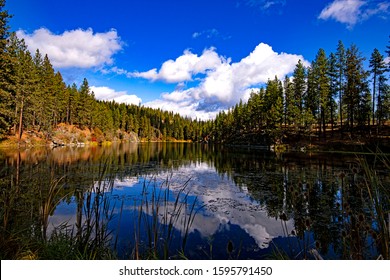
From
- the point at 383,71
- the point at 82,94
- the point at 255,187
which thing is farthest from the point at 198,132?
the point at 255,187

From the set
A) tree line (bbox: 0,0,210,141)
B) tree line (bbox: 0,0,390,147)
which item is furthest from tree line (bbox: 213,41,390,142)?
tree line (bbox: 0,0,210,141)

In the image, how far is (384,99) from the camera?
126 ft

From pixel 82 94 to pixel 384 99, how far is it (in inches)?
2690

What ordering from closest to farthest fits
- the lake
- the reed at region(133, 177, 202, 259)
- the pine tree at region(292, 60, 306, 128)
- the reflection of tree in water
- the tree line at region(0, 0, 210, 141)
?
the reed at region(133, 177, 202, 259), the lake, the reflection of tree in water, the tree line at region(0, 0, 210, 141), the pine tree at region(292, 60, 306, 128)

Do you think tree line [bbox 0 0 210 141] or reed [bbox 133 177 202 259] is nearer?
reed [bbox 133 177 202 259]

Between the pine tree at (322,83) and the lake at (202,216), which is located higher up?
the pine tree at (322,83)

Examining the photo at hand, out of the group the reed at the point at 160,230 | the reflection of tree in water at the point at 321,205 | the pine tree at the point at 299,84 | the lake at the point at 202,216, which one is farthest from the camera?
the pine tree at the point at 299,84

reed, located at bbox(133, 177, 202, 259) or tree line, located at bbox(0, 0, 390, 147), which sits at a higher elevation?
tree line, located at bbox(0, 0, 390, 147)

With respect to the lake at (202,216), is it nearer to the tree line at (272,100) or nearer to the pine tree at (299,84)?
the tree line at (272,100)

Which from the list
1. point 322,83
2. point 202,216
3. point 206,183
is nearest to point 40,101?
point 206,183

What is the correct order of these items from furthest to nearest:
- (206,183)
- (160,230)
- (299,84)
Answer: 1. (299,84)
2. (206,183)
3. (160,230)

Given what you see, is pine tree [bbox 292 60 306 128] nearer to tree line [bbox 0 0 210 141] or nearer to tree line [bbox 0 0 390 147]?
tree line [bbox 0 0 390 147]

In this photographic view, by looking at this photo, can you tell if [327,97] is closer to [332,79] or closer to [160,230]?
[332,79]

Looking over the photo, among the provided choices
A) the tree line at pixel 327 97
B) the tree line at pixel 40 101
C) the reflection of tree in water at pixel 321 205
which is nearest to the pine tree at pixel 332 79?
the tree line at pixel 327 97
